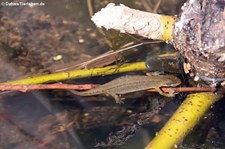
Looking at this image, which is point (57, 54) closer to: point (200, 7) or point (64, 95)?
point (64, 95)

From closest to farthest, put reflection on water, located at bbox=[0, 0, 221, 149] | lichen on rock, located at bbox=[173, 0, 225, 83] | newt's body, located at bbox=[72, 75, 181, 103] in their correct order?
1. lichen on rock, located at bbox=[173, 0, 225, 83]
2. reflection on water, located at bbox=[0, 0, 221, 149]
3. newt's body, located at bbox=[72, 75, 181, 103]

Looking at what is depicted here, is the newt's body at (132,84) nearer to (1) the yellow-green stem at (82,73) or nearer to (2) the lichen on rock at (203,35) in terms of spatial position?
(1) the yellow-green stem at (82,73)

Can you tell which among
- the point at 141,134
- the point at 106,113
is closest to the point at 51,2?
the point at 106,113

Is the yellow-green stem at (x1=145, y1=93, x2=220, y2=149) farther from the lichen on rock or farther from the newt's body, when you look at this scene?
the newt's body

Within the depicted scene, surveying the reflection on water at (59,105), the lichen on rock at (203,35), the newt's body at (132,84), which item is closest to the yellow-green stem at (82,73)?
the newt's body at (132,84)

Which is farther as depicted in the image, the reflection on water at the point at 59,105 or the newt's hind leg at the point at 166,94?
the newt's hind leg at the point at 166,94

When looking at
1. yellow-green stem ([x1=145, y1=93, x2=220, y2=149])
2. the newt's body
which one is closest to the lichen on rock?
yellow-green stem ([x1=145, y1=93, x2=220, y2=149])

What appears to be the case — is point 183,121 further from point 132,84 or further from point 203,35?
point 132,84

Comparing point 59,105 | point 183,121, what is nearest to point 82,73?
point 59,105
